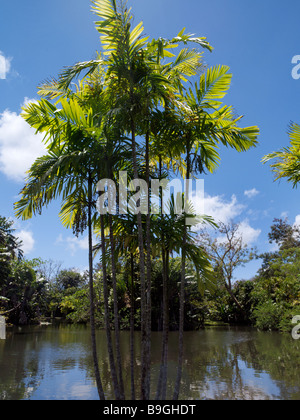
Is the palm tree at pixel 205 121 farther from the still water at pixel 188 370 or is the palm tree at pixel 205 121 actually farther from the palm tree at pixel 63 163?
the still water at pixel 188 370

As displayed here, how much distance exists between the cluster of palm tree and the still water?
323cm

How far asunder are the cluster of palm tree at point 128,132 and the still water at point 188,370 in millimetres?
3225

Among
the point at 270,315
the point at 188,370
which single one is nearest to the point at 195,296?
the point at 270,315

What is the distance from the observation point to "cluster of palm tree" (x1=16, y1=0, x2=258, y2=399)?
4992mm

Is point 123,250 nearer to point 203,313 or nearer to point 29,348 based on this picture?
point 29,348

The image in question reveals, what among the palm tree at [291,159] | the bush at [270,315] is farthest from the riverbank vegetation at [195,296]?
the palm tree at [291,159]

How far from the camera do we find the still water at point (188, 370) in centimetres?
753

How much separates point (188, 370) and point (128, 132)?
7964 mm

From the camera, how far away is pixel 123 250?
6.13 m

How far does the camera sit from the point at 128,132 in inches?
218

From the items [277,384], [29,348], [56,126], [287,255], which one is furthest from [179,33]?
[287,255]

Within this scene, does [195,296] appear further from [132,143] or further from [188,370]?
[132,143]
